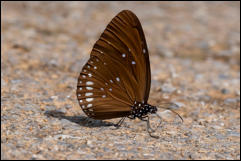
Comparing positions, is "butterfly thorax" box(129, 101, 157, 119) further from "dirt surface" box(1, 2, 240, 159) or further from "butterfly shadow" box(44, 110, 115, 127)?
"butterfly shadow" box(44, 110, 115, 127)

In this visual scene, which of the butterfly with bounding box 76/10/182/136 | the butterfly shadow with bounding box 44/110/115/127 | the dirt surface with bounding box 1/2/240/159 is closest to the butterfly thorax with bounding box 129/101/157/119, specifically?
the butterfly with bounding box 76/10/182/136

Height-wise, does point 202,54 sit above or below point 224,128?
above

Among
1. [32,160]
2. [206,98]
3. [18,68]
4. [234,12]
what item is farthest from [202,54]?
[32,160]

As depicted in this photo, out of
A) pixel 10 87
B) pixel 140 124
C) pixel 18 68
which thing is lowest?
pixel 140 124

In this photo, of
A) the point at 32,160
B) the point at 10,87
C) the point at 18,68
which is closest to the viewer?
the point at 32,160

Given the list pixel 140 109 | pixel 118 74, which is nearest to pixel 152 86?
pixel 140 109

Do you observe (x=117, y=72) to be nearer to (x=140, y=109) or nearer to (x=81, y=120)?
(x=140, y=109)

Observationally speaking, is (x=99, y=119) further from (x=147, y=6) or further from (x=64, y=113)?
(x=147, y=6)
